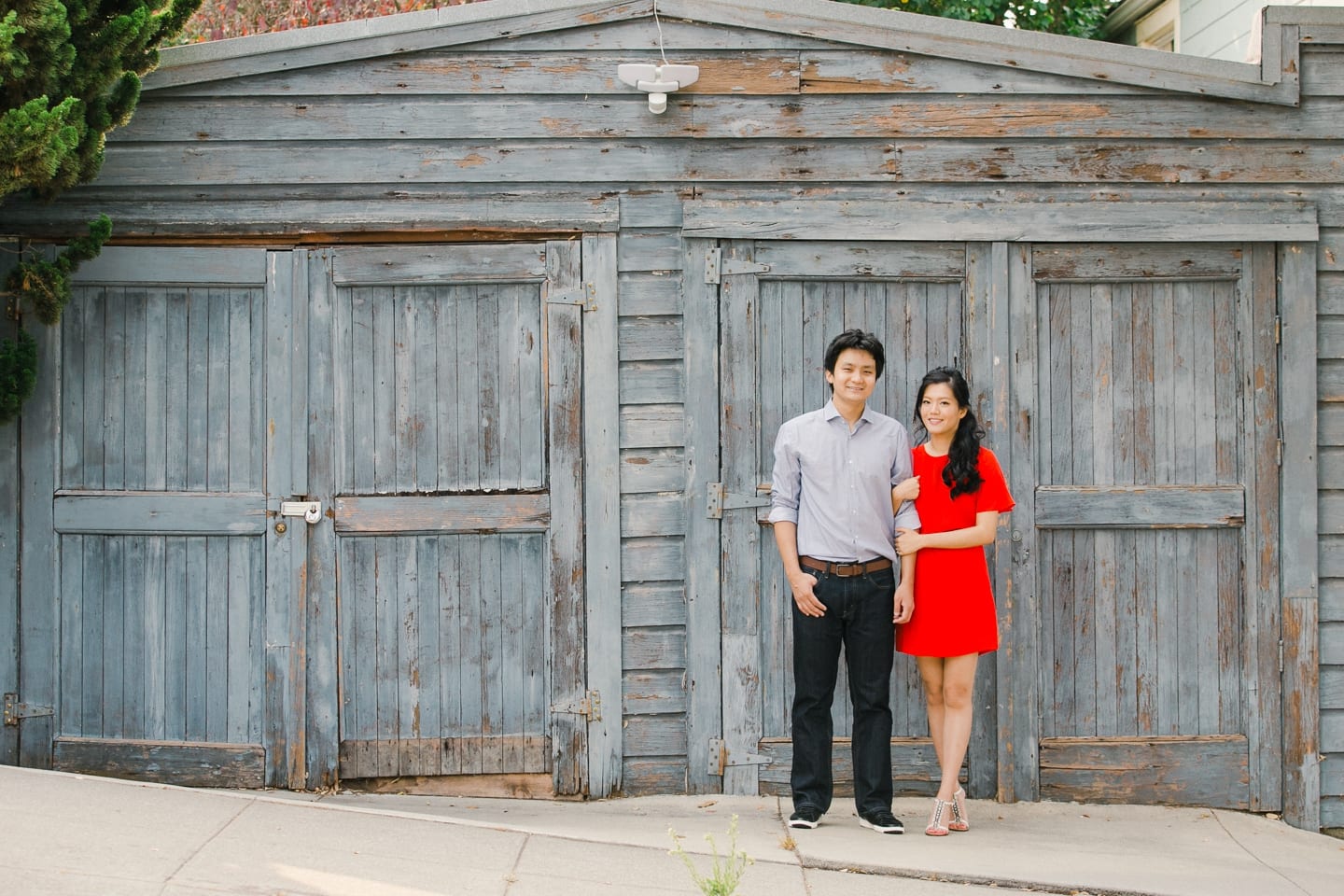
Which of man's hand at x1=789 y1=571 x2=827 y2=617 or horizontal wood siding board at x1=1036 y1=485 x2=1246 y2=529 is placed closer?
man's hand at x1=789 y1=571 x2=827 y2=617

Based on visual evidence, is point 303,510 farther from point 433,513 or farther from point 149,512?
point 149,512

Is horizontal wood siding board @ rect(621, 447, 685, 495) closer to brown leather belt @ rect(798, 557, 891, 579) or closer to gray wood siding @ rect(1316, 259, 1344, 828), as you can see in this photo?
brown leather belt @ rect(798, 557, 891, 579)

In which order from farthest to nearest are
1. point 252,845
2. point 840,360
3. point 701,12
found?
point 701,12 → point 840,360 → point 252,845

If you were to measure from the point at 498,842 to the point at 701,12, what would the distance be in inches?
130

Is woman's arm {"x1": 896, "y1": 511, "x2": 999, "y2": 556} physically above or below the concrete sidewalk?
above

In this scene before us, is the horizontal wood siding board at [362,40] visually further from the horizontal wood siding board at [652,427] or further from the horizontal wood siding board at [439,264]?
the horizontal wood siding board at [652,427]

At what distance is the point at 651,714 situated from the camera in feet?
17.0

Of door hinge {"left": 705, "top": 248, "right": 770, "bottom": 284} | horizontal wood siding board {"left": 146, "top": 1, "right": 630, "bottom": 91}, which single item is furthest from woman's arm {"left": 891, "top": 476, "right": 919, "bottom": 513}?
horizontal wood siding board {"left": 146, "top": 1, "right": 630, "bottom": 91}

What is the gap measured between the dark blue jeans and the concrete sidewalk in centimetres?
19

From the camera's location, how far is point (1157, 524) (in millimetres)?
5184

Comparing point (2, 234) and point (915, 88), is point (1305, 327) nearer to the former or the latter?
point (915, 88)

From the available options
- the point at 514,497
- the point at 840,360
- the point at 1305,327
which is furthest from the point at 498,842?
the point at 1305,327

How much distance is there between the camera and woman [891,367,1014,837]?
4586 millimetres

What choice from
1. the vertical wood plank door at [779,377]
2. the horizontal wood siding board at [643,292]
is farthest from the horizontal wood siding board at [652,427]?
the horizontal wood siding board at [643,292]
